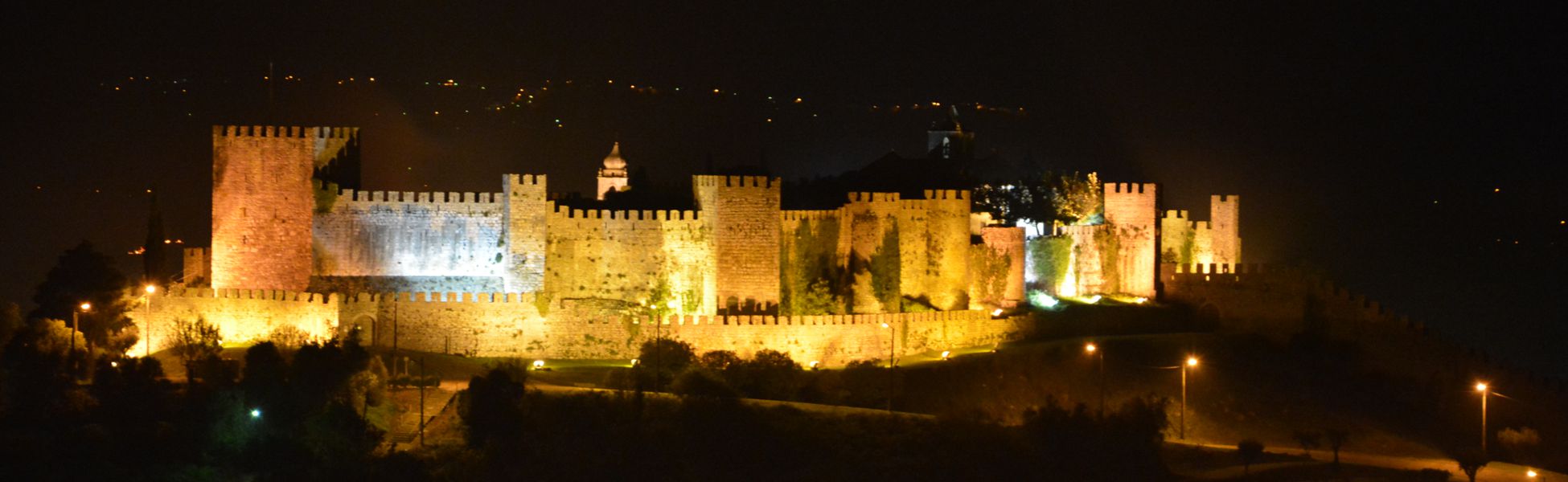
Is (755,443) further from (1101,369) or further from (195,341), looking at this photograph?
(195,341)

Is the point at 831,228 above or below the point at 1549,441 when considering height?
above

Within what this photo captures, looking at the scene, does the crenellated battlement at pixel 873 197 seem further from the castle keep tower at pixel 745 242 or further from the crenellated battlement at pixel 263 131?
the crenellated battlement at pixel 263 131

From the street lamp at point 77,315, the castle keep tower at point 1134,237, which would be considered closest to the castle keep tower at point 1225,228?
the castle keep tower at point 1134,237

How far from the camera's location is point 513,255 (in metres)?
45.1

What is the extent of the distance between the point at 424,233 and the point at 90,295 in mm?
7018

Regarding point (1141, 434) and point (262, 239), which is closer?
point (1141, 434)

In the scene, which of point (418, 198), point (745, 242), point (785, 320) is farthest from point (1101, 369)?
point (418, 198)

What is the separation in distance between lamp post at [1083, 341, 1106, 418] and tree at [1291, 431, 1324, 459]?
3.74 metres

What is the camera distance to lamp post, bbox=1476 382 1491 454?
40219mm

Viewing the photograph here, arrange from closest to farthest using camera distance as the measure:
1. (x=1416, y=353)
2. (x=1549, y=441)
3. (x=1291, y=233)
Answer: (x=1549, y=441) → (x=1416, y=353) → (x=1291, y=233)

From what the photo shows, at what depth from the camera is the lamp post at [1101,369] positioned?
135 feet

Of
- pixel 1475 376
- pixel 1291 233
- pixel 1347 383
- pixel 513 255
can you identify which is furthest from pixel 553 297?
pixel 1291 233

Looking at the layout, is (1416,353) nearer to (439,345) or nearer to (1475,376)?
(1475,376)

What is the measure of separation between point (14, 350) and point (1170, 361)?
23226 mm
